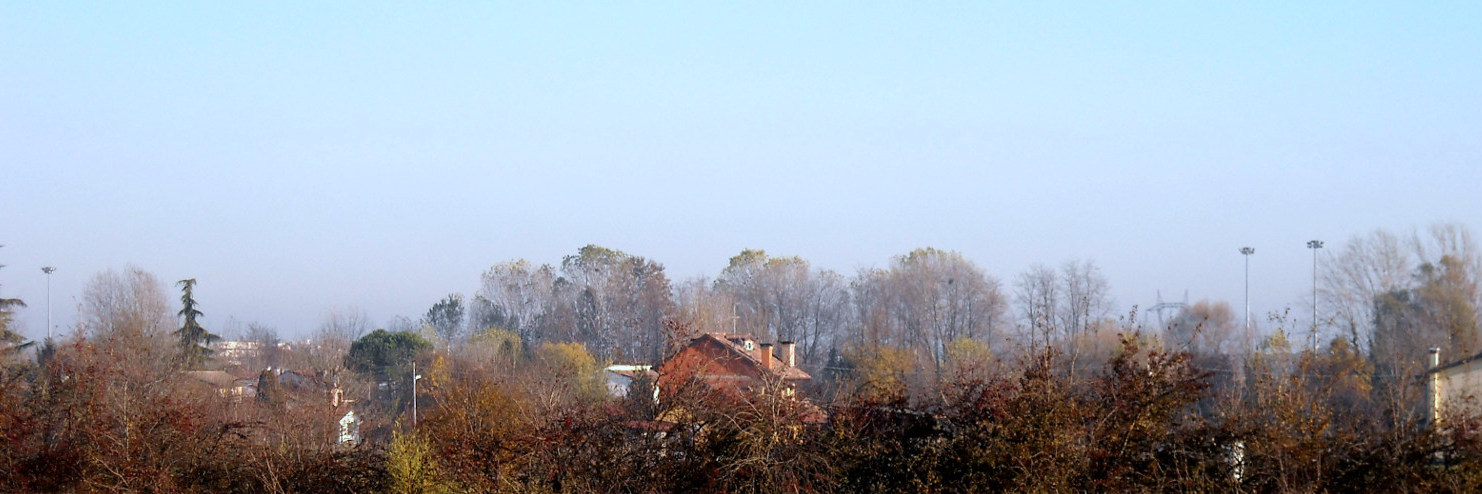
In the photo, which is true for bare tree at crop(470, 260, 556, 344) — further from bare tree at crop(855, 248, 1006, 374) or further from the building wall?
the building wall

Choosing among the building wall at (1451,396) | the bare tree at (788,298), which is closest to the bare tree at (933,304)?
the bare tree at (788,298)

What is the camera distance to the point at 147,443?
12164 millimetres

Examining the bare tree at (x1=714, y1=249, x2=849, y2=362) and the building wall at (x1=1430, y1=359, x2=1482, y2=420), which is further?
the bare tree at (x1=714, y1=249, x2=849, y2=362)

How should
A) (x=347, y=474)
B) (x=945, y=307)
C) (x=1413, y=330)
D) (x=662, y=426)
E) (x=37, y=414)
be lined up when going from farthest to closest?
1. (x=945, y=307)
2. (x=1413, y=330)
3. (x=37, y=414)
4. (x=347, y=474)
5. (x=662, y=426)

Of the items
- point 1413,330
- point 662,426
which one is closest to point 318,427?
point 662,426

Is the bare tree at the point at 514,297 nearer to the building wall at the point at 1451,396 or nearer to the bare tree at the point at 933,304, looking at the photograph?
the bare tree at the point at 933,304

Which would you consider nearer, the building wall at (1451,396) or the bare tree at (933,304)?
the building wall at (1451,396)

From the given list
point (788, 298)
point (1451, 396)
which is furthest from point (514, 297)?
point (1451, 396)

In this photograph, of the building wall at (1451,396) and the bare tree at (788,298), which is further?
the bare tree at (788,298)

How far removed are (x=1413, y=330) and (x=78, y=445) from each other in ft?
171

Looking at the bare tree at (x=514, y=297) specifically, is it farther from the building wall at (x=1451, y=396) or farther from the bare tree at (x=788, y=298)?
the building wall at (x=1451, y=396)

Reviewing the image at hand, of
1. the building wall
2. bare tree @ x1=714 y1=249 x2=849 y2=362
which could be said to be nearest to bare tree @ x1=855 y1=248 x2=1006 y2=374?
bare tree @ x1=714 y1=249 x2=849 y2=362

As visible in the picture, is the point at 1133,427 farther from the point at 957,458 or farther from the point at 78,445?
the point at 78,445

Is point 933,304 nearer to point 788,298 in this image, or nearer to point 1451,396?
point 788,298
